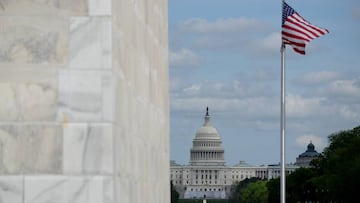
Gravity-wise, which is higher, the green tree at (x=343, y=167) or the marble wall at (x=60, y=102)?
the green tree at (x=343, y=167)

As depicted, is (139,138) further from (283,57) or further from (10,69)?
(283,57)

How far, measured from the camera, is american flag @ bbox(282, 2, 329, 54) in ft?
134

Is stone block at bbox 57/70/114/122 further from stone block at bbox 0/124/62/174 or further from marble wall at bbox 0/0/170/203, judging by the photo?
stone block at bbox 0/124/62/174

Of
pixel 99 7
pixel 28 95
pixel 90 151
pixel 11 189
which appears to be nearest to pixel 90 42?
pixel 99 7

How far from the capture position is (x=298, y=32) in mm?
41906

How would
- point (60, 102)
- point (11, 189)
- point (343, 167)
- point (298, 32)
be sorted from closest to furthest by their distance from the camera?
point (11, 189) → point (60, 102) → point (298, 32) → point (343, 167)

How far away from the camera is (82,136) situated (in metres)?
17.7

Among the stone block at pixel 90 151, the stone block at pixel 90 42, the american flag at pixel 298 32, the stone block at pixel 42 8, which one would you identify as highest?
the american flag at pixel 298 32

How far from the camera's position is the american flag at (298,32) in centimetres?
4091

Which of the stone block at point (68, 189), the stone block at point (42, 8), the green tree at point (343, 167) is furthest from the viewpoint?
the green tree at point (343, 167)

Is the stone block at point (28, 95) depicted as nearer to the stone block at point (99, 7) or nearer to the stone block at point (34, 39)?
the stone block at point (34, 39)

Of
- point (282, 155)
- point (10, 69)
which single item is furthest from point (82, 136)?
point (282, 155)

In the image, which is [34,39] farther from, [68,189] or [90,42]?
[68,189]

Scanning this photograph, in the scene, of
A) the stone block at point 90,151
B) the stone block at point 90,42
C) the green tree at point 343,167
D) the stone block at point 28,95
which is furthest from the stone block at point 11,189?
the green tree at point 343,167
